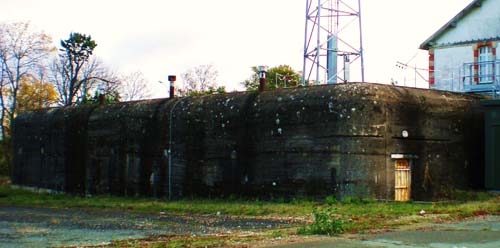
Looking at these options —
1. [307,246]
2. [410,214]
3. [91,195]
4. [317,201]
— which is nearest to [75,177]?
[91,195]

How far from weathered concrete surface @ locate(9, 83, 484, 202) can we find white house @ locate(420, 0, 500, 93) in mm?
3288

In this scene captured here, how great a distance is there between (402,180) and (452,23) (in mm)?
10422

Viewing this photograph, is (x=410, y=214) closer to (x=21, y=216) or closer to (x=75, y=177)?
→ (x=21, y=216)

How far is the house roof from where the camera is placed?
103 ft

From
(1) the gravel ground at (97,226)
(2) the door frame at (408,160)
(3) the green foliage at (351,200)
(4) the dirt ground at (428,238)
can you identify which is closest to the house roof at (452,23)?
(2) the door frame at (408,160)

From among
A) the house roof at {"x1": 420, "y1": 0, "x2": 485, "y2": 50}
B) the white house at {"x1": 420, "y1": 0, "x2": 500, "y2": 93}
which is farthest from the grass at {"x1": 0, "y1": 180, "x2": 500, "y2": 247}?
the house roof at {"x1": 420, "y1": 0, "x2": 485, "y2": 50}

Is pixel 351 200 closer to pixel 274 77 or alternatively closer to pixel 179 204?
pixel 179 204

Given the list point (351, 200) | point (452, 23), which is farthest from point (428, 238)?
point (452, 23)

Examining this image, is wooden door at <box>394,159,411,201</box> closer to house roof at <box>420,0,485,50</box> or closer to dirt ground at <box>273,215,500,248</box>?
dirt ground at <box>273,215,500,248</box>

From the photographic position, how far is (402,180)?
80.9ft

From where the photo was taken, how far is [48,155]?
119 ft

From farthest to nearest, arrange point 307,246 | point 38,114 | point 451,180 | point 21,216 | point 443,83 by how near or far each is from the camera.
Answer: point 38,114, point 443,83, point 451,180, point 21,216, point 307,246

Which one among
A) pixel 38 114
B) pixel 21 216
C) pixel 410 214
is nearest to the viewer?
pixel 410 214

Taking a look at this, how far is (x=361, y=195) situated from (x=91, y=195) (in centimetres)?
1433
